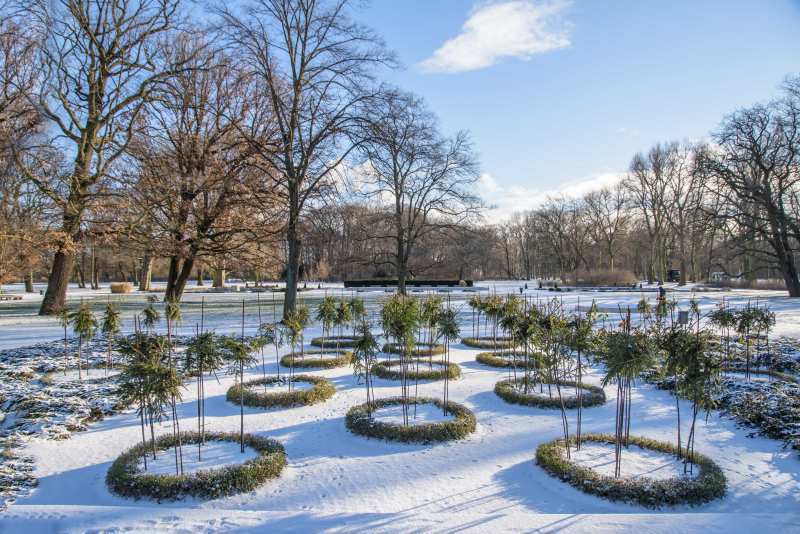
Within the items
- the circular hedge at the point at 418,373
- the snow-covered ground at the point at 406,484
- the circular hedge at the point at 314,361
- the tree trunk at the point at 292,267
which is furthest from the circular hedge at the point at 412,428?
the tree trunk at the point at 292,267

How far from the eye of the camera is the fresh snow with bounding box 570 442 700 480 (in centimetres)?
582

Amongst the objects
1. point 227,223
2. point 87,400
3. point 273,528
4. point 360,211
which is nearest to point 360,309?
point 87,400

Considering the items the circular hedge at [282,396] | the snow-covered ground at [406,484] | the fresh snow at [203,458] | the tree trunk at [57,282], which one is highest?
the tree trunk at [57,282]

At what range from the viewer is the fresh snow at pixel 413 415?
7.81 metres

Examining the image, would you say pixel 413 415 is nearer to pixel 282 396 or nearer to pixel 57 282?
pixel 282 396

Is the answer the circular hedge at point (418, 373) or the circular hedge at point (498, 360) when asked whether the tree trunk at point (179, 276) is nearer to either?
the circular hedge at point (418, 373)

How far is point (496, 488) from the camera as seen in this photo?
5.58 metres

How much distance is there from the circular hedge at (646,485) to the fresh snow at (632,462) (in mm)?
193

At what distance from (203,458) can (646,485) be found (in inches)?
212

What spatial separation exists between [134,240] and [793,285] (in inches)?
1532

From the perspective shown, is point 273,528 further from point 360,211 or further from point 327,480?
point 360,211

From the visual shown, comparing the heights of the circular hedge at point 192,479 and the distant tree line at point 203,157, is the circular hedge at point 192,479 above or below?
below

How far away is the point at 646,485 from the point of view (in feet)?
17.5

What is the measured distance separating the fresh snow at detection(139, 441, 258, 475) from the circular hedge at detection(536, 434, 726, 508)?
3935 millimetres
